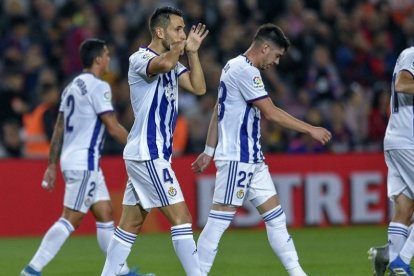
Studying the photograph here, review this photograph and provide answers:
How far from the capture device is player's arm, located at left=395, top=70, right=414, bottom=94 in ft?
34.0

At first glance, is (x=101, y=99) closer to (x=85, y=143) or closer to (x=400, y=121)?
(x=85, y=143)

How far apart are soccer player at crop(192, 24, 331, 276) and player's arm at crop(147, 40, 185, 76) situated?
114cm

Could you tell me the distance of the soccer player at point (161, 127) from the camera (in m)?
9.41

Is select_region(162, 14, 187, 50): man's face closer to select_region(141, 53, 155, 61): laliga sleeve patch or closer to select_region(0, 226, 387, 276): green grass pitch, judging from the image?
select_region(141, 53, 155, 61): laliga sleeve patch

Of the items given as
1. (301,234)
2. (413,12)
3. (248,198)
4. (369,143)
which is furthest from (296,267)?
(413,12)

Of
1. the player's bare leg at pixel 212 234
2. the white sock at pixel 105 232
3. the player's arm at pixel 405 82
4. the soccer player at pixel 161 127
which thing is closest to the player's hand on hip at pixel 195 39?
the soccer player at pixel 161 127

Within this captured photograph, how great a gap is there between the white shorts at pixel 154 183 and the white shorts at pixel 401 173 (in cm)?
235

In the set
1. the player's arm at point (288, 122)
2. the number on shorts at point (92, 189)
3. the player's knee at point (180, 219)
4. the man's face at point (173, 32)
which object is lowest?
the number on shorts at point (92, 189)

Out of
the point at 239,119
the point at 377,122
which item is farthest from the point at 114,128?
the point at 377,122

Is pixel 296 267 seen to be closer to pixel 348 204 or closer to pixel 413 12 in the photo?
pixel 348 204

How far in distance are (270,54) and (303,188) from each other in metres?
7.39

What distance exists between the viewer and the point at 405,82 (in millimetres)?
10398

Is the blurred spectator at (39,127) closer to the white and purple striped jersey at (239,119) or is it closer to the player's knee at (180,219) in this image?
the white and purple striped jersey at (239,119)

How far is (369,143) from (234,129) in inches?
350
